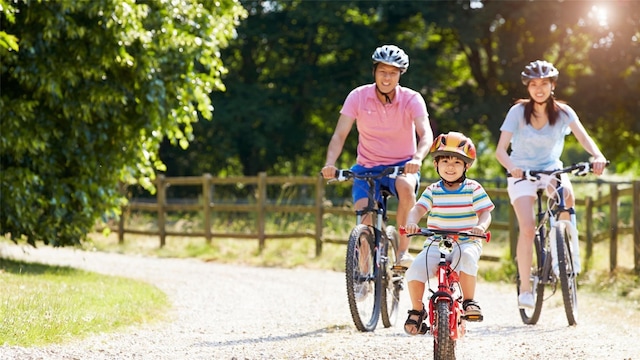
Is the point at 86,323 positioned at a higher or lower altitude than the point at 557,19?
lower

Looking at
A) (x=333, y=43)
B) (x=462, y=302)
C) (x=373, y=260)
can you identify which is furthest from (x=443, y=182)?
(x=333, y=43)

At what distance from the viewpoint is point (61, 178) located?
12.2 meters

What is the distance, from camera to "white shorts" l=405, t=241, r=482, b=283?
19.5ft

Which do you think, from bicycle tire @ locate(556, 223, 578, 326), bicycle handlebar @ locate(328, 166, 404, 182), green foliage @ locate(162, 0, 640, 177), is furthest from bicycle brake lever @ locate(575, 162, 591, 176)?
green foliage @ locate(162, 0, 640, 177)

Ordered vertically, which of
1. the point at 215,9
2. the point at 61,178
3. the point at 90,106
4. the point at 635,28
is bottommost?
the point at 61,178

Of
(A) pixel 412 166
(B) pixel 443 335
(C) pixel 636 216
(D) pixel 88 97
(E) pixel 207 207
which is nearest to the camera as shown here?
(B) pixel 443 335

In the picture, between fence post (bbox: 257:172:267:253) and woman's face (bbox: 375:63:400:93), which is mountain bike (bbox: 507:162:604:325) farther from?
fence post (bbox: 257:172:267:253)

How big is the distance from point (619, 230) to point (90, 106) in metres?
6.70

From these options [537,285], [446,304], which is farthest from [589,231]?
[446,304]

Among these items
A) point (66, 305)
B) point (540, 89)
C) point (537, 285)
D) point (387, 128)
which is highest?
point (540, 89)

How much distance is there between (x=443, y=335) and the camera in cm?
554

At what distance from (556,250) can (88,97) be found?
594 centimetres

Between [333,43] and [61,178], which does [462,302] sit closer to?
[61,178]

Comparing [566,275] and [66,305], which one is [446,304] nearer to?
[566,275]
